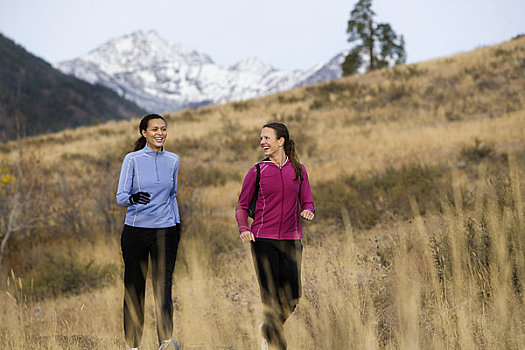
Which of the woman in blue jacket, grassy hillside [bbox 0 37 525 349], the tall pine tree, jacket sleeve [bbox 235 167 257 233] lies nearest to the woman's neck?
jacket sleeve [bbox 235 167 257 233]

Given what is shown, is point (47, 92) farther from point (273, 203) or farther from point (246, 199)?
point (273, 203)

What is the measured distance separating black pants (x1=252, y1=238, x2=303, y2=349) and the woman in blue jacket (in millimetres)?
766

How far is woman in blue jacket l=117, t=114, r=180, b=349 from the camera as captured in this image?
3.20 metres

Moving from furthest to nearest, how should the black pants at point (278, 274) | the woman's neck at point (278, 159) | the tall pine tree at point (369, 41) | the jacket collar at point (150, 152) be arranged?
the tall pine tree at point (369, 41) → the jacket collar at point (150, 152) → the woman's neck at point (278, 159) → the black pants at point (278, 274)

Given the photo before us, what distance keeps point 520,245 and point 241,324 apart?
7.43ft

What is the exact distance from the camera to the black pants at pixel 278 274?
2.86 meters

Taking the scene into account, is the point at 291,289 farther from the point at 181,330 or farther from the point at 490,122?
the point at 490,122

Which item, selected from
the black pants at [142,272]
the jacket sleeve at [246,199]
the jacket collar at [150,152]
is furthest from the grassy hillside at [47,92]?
the jacket sleeve at [246,199]

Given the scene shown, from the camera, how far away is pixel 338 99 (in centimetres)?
2489

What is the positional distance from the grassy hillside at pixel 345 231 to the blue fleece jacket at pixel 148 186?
1.01 metres

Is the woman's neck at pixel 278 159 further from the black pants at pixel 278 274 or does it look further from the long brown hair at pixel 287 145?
the black pants at pixel 278 274

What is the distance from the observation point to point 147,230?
10.5 feet

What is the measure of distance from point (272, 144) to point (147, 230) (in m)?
1.16

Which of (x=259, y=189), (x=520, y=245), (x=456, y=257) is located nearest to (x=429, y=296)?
(x=456, y=257)
